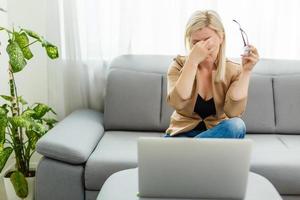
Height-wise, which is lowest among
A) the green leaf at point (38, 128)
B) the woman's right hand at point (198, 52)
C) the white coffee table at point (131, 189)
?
the white coffee table at point (131, 189)

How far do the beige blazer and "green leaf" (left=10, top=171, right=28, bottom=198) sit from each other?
0.86m

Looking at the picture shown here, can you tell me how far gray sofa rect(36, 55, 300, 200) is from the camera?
203cm

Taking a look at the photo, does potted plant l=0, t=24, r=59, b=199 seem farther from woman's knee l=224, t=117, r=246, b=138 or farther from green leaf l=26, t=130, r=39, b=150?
woman's knee l=224, t=117, r=246, b=138

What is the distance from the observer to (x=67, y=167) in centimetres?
199

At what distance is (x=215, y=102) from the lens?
1.78m

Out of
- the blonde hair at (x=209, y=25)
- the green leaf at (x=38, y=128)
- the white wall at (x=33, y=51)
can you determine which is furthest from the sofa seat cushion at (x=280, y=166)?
the white wall at (x=33, y=51)

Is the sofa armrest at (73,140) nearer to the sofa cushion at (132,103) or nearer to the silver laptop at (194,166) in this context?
the sofa cushion at (132,103)

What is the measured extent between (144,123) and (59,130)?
541 mm

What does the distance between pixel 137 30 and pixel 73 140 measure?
0.92 meters

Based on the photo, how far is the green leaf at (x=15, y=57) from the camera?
6.42 ft

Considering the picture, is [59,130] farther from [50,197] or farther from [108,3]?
[108,3]

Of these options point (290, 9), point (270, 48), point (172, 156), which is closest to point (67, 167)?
point (172, 156)

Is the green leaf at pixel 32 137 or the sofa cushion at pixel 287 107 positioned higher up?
the sofa cushion at pixel 287 107

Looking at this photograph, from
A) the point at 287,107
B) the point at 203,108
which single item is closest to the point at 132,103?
the point at 203,108
